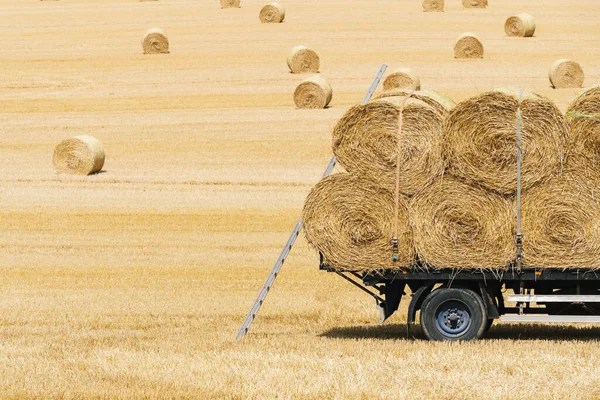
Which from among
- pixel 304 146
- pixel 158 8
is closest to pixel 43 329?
pixel 304 146

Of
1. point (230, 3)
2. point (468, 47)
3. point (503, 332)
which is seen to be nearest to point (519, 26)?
point (468, 47)

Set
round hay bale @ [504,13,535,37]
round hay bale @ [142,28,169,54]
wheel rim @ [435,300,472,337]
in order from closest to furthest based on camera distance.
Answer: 1. wheel rim @ [435,300,472,337]
2. round hay bale @ [142,28,169,54]
3. round hay bale @ [504,13,535,37]

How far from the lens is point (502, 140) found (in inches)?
455

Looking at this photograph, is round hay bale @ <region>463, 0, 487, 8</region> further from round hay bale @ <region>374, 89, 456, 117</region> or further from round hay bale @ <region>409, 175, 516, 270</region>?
round hay bale @ <region>409, 175, 516, 270</region>

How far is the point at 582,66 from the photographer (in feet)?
135

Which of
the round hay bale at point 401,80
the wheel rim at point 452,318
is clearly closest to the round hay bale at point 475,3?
the round hay bale at point 401,80

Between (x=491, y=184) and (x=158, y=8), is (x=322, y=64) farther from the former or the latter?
(x=491, y=184)

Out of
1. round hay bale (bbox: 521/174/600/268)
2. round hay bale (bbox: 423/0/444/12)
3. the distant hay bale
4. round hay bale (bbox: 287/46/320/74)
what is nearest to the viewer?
round hay bale (bbox: 521/174/600/268)

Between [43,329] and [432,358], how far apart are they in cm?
491

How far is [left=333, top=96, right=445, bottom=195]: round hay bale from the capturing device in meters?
11.7

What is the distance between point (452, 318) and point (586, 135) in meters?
2.34

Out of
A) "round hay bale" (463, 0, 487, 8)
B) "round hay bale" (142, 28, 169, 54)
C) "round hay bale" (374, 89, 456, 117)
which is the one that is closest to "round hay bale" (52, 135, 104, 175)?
"round hay bale" (374, 89, 456, 117)

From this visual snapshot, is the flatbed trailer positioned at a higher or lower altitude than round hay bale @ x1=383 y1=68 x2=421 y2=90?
higher

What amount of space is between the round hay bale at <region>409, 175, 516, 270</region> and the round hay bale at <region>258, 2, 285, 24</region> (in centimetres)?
4382
